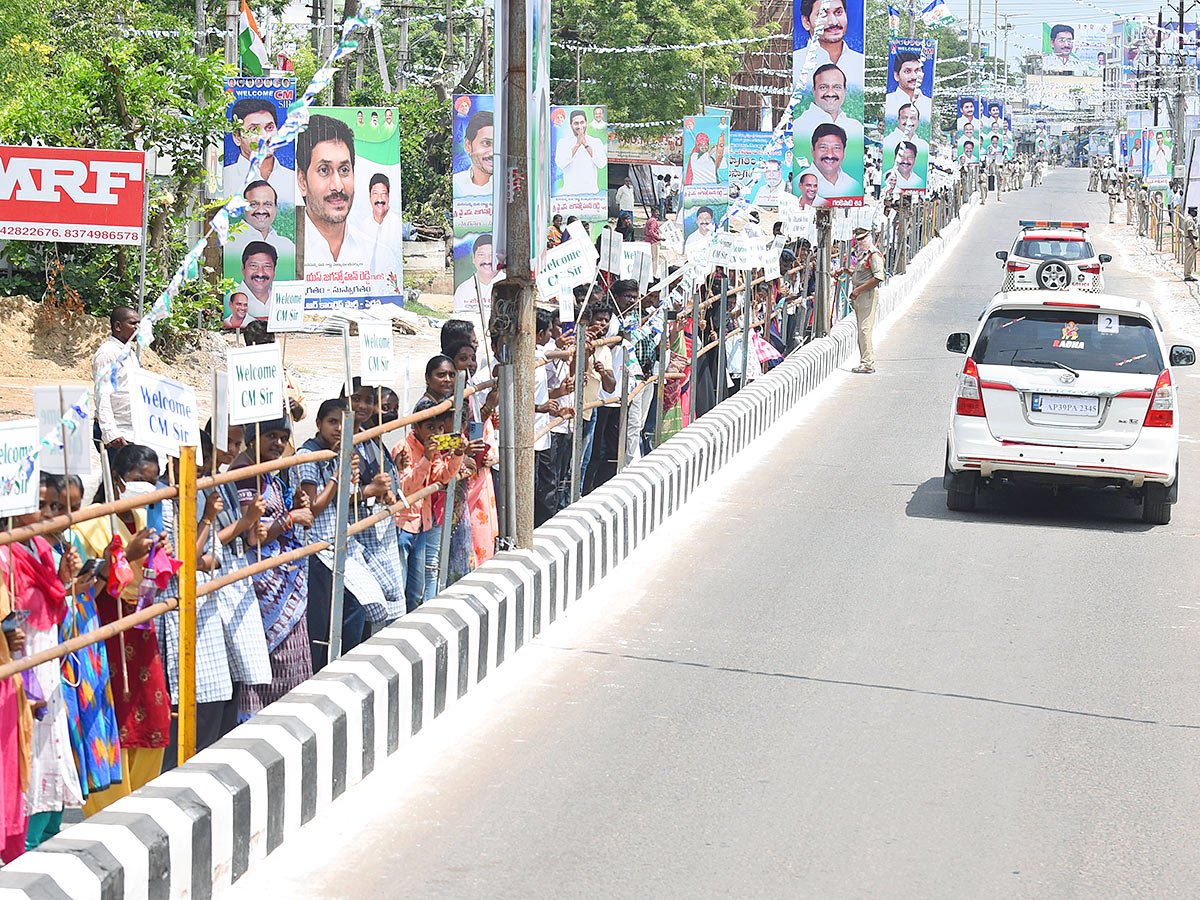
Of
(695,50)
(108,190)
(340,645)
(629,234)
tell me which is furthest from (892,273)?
(340,645)

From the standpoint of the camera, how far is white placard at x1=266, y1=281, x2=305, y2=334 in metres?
9.72

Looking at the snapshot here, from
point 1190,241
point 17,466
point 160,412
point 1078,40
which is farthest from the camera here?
point 1078,40

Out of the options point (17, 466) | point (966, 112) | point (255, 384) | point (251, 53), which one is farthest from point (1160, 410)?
point (966, 112)

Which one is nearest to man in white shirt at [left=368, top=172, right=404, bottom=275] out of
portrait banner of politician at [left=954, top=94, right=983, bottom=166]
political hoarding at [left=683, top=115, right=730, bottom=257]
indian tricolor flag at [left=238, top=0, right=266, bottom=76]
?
political hoarding at [left=683, top=115, right=730, bottom=257]

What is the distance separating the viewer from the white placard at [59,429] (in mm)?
5281

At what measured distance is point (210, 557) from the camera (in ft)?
19.6

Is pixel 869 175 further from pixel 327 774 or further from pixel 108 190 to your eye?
pixel 327 774

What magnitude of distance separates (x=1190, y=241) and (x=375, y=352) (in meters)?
37.6

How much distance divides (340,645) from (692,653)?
6.71ft

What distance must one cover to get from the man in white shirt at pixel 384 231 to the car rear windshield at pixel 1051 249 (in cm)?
1753

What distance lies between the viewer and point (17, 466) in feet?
15.7

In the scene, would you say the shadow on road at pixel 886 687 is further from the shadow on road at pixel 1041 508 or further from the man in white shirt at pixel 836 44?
the man in white shirt at pixel 836 44

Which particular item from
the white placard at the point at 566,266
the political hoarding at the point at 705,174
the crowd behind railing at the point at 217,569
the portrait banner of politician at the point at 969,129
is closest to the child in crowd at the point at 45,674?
the crowd behind railing at the point at 217,569

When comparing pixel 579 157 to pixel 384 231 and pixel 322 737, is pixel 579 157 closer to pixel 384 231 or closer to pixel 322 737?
pixel 384 231
